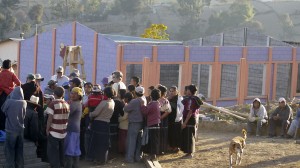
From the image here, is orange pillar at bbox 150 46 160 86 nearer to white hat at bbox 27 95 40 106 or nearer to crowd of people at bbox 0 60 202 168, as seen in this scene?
crowd of people at bbox 0 60 202 168

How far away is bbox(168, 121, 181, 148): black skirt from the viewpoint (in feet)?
43.5

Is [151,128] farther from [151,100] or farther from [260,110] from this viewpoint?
[260,110]

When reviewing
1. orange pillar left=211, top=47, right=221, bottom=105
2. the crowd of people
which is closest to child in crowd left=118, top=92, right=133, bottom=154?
the crowd of people

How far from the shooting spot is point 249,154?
13820 mm

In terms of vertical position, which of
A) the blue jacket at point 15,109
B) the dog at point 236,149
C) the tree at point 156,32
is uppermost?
the tree at point 156,32

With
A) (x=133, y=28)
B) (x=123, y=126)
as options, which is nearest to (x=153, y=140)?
(x=123, y=126)

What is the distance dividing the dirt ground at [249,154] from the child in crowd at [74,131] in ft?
6.37

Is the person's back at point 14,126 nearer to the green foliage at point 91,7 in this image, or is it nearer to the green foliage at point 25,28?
the green foliage at point 25,28

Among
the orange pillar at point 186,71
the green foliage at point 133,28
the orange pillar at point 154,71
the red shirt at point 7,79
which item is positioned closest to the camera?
the red shirt at point 7,79

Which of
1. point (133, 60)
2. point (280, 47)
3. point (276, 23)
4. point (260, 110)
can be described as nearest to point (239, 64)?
point (280, 47)

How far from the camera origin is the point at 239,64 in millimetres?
26781

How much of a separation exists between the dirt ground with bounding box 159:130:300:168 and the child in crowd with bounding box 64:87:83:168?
194 cm

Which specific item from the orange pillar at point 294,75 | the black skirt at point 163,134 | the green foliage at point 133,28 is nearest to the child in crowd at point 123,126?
the black skirt at point 163,134

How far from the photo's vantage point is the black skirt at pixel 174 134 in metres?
13.3
